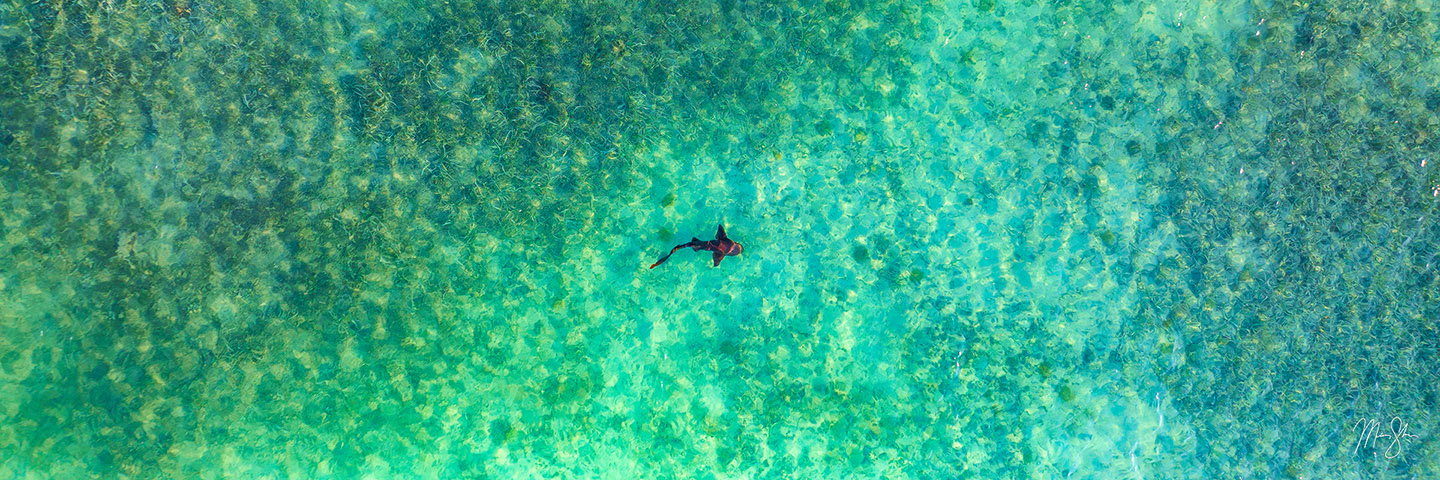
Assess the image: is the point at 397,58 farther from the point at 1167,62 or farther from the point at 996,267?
the point at 1167,62
